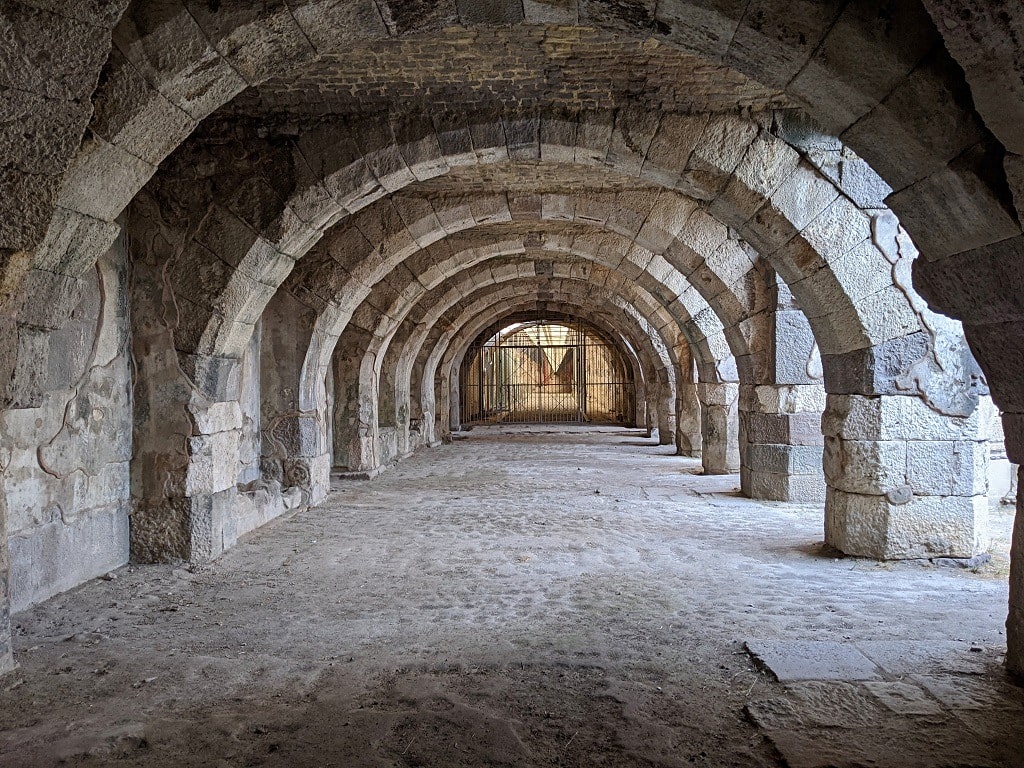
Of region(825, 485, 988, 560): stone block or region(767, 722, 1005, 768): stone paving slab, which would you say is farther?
region(825, 485, 988, 560): stone block

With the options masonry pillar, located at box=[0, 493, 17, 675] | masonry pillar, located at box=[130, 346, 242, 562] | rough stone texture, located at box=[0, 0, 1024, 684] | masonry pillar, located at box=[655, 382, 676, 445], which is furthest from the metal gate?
masonry pillar, located at box=[0, 493, 17, 675]

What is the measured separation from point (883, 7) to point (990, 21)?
1.76 ft

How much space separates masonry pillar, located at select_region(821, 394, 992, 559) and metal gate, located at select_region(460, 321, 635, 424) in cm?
1299

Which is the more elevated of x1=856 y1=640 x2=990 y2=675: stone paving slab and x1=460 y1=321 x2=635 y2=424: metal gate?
x1=460 y1=321 x2=635 y2=424: metal gate

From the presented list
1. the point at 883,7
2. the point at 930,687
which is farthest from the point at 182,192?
the point at 930,687

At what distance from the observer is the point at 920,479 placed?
463cm

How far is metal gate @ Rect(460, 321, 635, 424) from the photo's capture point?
2005 cm

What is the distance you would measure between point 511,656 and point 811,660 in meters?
1.19

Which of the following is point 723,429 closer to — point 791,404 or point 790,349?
point 791,404

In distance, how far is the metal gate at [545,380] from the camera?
20047 mm

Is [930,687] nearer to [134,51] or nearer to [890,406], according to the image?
[890,406]

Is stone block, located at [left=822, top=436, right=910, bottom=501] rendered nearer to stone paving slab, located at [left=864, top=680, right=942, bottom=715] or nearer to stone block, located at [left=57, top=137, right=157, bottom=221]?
stone paving slab, located at [left=864, top=680, right=942, bottom=715]

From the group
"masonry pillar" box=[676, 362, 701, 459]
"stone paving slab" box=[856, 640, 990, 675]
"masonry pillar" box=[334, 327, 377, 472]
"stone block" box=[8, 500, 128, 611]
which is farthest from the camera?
"masonry pillar" box=[676, 362, 701, 459]

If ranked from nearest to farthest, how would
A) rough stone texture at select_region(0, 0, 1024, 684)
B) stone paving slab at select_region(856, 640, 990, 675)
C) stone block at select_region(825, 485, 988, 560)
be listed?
rough stone texture at select_region(0, 0, 1024, 684)
stone paving slab at select_region(856, 640, 990, 675)
stone block at select_region(825, 485, 988, 560)
